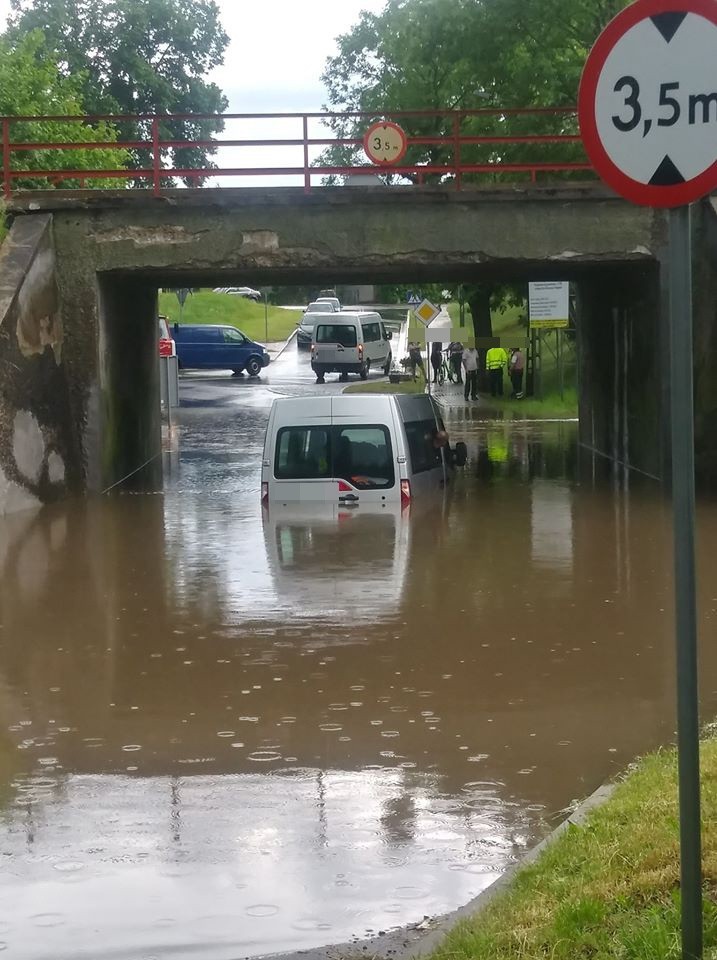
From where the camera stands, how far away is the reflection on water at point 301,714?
5.59 m

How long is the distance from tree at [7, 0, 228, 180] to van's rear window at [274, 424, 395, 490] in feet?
169

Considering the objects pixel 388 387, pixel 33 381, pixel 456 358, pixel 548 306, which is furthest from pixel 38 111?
pixel 456 358

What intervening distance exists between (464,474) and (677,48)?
19.9 meters

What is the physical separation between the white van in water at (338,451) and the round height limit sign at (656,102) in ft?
39.7

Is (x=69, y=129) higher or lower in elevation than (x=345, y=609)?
higher

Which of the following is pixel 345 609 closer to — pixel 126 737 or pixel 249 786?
pixel 126 737

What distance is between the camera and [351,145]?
82.7 feet

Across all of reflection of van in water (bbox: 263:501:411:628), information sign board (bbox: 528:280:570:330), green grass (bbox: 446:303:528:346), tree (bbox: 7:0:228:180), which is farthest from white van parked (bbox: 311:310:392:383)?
reflection of van in water (bbox: 263:501:411:628)

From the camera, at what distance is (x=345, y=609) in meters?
11.8

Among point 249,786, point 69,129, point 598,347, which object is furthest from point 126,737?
point 69,129

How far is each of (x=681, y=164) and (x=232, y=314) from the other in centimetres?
7479

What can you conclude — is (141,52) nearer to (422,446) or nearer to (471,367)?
(471,367)

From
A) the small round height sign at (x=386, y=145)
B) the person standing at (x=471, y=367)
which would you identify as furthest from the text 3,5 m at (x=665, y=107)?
the person standing at (x=471, y=367)

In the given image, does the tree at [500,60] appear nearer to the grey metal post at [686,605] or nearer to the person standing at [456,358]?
the person standing at [456,358]
